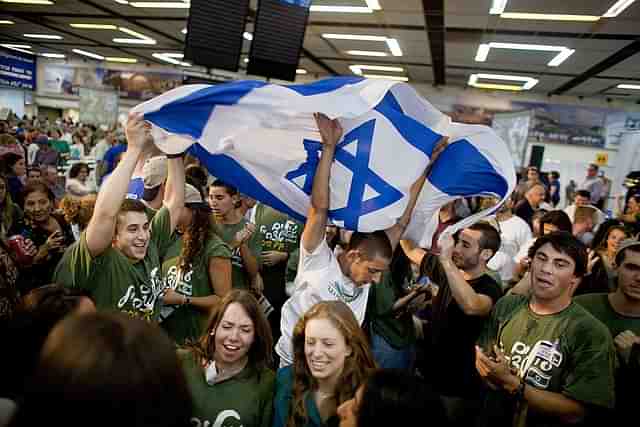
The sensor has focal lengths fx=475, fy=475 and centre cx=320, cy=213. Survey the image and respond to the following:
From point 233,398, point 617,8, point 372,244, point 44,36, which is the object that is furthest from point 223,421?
point 44,36

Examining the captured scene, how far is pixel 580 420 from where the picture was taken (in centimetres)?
185

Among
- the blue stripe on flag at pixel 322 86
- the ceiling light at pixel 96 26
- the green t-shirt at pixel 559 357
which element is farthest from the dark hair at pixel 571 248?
the ceiling light at pixel 96 26

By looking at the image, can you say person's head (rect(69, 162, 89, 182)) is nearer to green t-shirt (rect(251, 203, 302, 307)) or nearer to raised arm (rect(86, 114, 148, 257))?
green t-shirt (rect(251, 203, 302, 307))

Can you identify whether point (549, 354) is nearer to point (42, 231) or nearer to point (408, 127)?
point (408, 127)

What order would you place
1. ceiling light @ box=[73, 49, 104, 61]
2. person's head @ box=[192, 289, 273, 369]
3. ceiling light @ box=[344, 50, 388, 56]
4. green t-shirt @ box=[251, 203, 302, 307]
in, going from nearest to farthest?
1. person's head @ box=[192, 289, 273, 369]
2. green t-shirt @ box=[251, 203, 302, 307]
3. ceiling light @ box=[344, 50, 388, 56]
4. ceiling light @ box=[73, 49, 104, 61]

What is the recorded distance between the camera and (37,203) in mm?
3273

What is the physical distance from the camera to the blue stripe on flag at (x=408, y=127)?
2.26 meters

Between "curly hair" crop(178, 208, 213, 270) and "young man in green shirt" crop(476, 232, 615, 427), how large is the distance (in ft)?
5.18

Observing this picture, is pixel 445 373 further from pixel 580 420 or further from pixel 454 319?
pixel 580 420

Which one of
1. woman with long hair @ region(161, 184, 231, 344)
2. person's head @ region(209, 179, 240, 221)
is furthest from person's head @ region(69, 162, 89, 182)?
woman with long hair @ region(161, 184, 231, 344)

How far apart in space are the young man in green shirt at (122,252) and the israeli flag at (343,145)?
0.79ft

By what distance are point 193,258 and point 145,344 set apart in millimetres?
1884

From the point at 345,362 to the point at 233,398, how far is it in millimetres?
451

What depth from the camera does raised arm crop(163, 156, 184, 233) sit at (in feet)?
7.98
